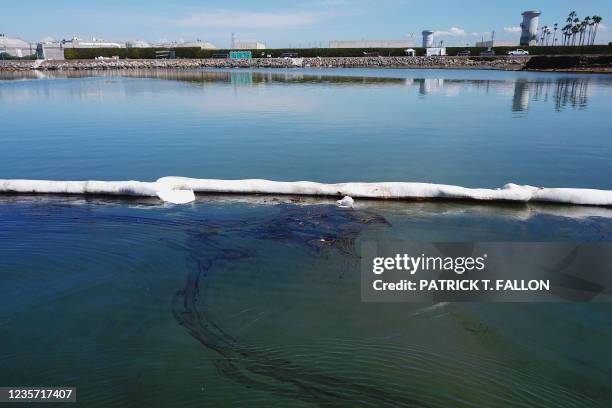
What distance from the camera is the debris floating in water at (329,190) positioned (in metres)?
9.55

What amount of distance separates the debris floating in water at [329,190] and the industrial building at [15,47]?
134349 mm

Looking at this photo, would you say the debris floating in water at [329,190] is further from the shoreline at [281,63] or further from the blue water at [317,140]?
the shoreline at [281,63]

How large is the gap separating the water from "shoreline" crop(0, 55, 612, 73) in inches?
2880

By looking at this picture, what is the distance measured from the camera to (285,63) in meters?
104

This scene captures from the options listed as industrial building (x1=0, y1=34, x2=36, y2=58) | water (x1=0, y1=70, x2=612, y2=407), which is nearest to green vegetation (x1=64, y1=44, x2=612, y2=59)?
industrial building (x1=0, y1=34, x2=36, y2=58)

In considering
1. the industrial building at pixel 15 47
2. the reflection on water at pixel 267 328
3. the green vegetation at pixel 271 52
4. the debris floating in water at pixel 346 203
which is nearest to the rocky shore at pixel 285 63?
the green vegetation at pixel 271 52

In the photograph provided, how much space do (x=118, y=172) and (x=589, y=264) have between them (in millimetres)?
12035

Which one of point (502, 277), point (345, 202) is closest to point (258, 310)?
point (502, 277)

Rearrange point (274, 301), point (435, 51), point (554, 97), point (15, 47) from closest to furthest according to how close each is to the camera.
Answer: point (274, 301) → point (554, 97) → point (435, 51) → point (15, 47)

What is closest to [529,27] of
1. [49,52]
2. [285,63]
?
[285,63]

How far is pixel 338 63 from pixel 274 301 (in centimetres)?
10301

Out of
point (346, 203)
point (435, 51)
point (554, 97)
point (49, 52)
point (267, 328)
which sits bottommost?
point (267, 328)

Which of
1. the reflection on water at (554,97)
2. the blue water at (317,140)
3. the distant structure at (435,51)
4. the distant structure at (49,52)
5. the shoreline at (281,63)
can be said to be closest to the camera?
the blue water at (317,140)

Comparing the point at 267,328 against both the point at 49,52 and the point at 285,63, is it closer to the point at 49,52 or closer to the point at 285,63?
the point at 285,63
